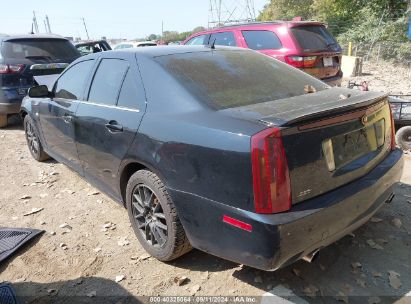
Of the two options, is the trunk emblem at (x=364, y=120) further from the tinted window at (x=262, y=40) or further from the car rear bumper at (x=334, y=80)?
the car rear bumper at (x=334, y=80)

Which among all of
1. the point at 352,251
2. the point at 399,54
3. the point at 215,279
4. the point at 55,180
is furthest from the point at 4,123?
the point at 399,54

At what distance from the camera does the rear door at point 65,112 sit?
4156 mm

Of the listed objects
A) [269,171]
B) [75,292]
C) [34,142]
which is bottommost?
[75,292]

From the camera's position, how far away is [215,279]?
3029 millimetres

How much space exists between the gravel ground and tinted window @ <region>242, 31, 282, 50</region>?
403cm

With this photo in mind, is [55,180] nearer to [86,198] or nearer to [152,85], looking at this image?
[86,198]

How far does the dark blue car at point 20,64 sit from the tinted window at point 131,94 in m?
4.77

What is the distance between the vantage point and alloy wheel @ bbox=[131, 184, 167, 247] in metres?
3.13

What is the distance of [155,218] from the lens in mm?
3184

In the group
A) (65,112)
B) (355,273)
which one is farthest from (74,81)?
(355,273)

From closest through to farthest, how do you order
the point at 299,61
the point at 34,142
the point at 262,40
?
the point at 34,142 < the point at 299,61 < the point at 262,40

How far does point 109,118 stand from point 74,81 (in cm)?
118

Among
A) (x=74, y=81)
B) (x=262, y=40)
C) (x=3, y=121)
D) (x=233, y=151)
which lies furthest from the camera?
(x=3, y=121)

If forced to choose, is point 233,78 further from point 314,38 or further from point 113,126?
point 314,38
